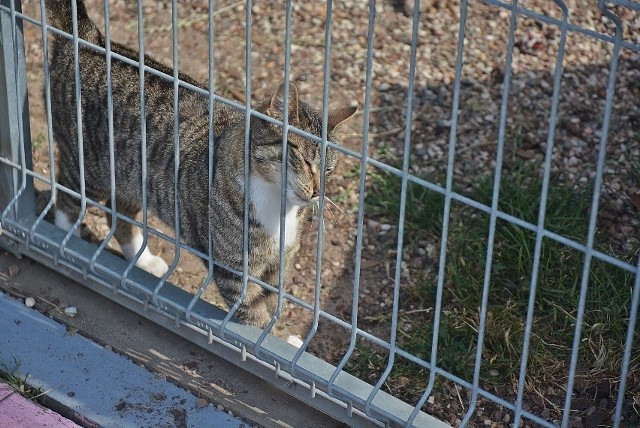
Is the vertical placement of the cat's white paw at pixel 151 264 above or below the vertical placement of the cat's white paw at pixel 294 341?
below

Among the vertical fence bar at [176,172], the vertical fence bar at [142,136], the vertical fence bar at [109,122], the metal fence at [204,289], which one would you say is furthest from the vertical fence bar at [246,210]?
the vertical fence bar at [109,122]

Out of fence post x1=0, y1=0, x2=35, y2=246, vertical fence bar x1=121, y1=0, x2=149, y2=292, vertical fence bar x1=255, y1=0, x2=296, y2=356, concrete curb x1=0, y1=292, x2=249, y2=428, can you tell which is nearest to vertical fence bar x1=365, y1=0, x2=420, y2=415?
vertical fence bar x1=255, y1=0, x2=296, y2=356

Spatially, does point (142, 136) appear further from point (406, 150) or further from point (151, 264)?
point (406, 150)

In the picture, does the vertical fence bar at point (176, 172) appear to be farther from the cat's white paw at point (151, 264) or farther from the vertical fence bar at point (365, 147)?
the vertical fence bar at point (365, 147)

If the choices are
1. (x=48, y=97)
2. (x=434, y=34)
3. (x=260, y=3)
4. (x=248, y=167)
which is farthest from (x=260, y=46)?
(x=248, y=167)

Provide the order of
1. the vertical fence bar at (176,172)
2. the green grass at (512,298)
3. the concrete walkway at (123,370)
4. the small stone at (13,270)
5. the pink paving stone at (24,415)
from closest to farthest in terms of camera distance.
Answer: the vertical fence bar at (176,172) < the pink paving stone at (24,415) < the concrete walkway at (123,370) < the green grass at (512,298) < the small stone at (13,270)

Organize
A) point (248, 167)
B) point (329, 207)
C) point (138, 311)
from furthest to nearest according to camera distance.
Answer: point (329, 207)
point (138, 311)
point (248, 167)

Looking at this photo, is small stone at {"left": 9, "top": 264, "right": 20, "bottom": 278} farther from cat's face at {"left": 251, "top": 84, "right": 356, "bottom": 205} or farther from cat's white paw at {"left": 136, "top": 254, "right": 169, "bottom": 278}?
cat's face at {"left": 251, "top": 84, "right": 356, "bottom": 205}

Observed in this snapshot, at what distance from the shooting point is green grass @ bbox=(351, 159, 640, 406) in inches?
155

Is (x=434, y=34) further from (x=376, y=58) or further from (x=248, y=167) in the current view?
(x=248, y=167)

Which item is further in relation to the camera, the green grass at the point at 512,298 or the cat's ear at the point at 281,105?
the green grass at the point at 512,298

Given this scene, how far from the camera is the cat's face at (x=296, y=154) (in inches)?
140

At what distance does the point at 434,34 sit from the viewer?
569 centimetres

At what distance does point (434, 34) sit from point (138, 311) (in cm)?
242
